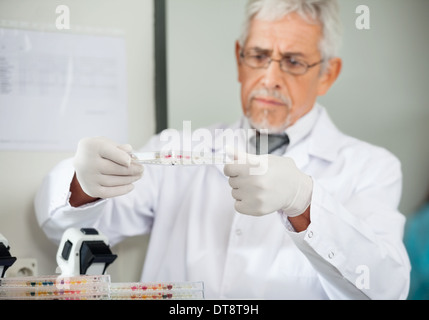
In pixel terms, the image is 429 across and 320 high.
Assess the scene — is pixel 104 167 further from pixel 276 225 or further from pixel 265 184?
pixel 276 225

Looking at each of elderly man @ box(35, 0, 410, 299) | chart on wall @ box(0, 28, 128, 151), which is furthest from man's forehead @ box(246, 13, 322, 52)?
chart on wall @ box(0, 28, 128, 151)

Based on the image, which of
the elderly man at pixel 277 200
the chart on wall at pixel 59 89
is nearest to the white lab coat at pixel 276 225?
the elderly man at pixel 277 200

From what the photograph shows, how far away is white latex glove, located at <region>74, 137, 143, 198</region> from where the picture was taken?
1.00 m

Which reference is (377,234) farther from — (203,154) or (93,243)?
(93,243)

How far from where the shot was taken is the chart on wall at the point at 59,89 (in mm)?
1212

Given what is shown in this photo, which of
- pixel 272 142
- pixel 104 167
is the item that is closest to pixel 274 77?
pixel 272 142

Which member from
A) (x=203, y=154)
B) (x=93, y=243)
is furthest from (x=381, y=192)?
(x=93, y=243)

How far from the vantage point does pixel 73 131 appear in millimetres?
1262

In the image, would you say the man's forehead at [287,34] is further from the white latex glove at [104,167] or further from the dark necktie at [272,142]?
the white latex glove at [104,167]

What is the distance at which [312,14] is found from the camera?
1.31 metres

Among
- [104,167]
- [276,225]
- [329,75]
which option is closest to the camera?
[104,167]

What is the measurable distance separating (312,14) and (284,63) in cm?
14

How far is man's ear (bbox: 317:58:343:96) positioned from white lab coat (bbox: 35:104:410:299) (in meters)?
0.05

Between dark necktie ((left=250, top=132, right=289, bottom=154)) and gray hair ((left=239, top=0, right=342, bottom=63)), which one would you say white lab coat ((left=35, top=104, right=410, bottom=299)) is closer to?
dark necktie ((left=250, top=132, right=289, bottom=154))
